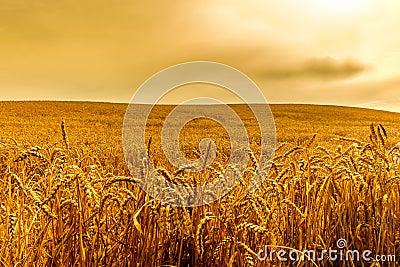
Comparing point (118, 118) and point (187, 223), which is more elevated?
point (118, 118)

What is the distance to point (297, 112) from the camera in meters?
47.7

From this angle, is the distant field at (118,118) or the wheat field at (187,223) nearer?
the wheat field at (187,223)

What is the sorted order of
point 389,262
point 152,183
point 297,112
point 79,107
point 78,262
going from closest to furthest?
point 78,262, point 152,183, point 389,262, point 79,107, point 297,112

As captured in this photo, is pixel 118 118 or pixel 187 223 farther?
pixel 118 118

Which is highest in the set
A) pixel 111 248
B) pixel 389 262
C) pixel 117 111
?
pixel 117 111

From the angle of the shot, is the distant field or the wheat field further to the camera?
the distant field

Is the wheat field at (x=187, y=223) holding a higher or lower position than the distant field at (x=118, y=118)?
lower

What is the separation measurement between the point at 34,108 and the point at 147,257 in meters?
41.4

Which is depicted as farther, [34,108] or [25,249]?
[34,108]

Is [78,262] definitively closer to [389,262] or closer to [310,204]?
[310,204]

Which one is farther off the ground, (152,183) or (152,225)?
(152,183)

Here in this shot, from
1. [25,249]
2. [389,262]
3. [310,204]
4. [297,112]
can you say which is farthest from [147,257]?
[297,112]

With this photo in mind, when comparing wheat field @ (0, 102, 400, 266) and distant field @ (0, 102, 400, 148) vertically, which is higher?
distant field @ (0, 102, 400, 148)

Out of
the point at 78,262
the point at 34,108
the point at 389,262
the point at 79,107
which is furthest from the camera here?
the point at 79,107
